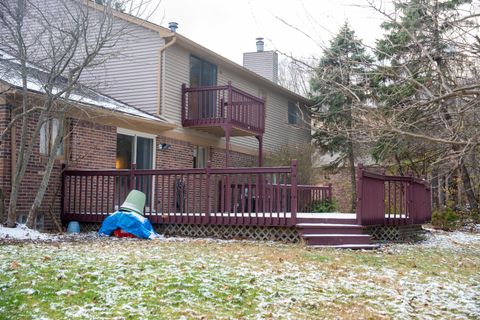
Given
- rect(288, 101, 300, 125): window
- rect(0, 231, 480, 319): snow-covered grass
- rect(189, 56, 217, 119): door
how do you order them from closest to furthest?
1. rect(0, 231, 480, 319): snow-covered grass
2. rect(189, 56, 217, 119): door
3. rect(288, 101, 300, 125): window

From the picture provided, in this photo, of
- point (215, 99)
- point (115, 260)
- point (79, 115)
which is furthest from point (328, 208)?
point (115, 260)

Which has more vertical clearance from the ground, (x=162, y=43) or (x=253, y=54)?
(x=253, y=54)

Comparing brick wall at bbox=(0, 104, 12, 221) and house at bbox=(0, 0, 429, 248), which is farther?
brick wall at bbox=(0, 104, 12, 221)

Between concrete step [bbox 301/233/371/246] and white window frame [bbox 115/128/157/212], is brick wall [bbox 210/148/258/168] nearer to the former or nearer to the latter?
white window frame [bbox 115/128/157/212]

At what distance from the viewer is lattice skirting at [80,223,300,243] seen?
11.5m

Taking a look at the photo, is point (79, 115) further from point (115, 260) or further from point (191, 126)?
point (115, 260)

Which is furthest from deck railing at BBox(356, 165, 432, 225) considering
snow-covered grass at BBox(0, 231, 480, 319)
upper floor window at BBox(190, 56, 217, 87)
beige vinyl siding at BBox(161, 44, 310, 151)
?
upper floor window at BBox(190, 56, 217, 87)

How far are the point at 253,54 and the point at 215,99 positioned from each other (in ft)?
33.3

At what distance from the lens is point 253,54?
27625 millimetres

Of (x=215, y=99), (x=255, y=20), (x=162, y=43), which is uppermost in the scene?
(x=162, y=43)

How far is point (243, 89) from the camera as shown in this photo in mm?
21750

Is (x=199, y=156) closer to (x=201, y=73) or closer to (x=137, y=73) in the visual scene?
(x=201, y=73)

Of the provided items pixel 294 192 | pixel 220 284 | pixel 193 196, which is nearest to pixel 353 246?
pixel 294 192

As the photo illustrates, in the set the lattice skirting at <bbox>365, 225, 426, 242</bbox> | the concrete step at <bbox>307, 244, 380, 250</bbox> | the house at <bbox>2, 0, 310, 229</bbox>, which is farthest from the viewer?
the house at <bbox>2, 0, 310, 229</bbox>
